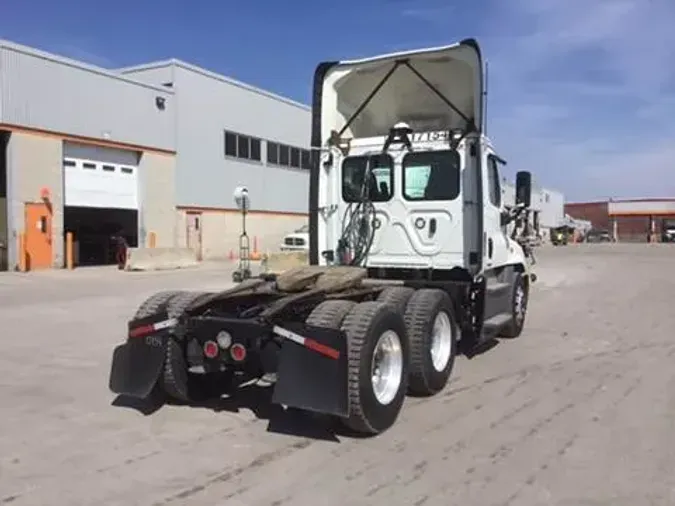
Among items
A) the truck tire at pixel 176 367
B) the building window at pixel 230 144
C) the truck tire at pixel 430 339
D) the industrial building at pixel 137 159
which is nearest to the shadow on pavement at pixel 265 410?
the truck tire at pixel 176 367

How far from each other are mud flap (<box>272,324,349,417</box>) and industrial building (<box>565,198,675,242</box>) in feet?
327

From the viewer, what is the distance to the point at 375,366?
6.10m

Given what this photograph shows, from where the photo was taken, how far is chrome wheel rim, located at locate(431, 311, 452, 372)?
24.4 ft

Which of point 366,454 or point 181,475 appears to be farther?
point 366,454

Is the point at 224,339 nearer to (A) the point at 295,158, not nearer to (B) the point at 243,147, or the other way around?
(B) the point at 243,147

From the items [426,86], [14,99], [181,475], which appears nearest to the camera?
[181,475]

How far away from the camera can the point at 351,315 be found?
5875mm

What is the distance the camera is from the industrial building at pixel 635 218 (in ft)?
335

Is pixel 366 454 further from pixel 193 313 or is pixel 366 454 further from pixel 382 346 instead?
pixel 193 313

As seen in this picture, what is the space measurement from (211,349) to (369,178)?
394cm

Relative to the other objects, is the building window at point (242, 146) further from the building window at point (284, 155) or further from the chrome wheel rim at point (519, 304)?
the chrome wheel rim at point (519, 304)

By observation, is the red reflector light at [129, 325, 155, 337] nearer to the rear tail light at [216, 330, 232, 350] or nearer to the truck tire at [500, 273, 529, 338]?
the rear tail light at [216, 330, 232, 350]

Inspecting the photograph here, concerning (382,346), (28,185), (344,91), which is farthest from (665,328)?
(28,185)

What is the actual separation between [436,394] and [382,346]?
4.60 ft
